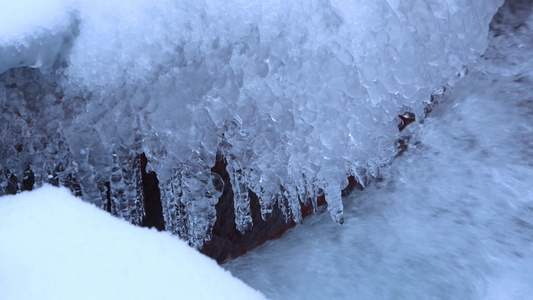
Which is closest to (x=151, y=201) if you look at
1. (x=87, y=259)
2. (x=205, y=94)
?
(x=205, y=94)

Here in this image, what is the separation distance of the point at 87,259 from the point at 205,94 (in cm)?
64

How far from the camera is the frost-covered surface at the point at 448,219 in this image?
174 cm

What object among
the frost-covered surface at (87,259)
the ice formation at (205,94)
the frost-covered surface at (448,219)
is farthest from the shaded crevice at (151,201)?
the frost-covered surface at (87,259)

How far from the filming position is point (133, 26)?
4.37 feet

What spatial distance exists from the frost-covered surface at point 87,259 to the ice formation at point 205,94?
1.07 feet

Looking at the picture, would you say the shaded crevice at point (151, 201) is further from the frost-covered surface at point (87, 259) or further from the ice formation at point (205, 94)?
the frost-covered surface at point (87, 259)

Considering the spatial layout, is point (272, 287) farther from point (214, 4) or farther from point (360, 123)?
point (214, 4)

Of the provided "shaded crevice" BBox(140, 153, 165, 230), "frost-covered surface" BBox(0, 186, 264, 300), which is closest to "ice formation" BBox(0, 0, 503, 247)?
"shaded crevice" BBox(140, 153, 165, 230)

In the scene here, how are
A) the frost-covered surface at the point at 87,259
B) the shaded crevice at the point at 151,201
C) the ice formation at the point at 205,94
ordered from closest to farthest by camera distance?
the frost-covered surface at the point at 87,259 < the ice formation at the point at 205,94 < the shaded crevice at the point at 151,201

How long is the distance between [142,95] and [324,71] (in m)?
0.52

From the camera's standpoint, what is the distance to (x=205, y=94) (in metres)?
1.48

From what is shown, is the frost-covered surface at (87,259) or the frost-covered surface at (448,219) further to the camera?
the frost-covered surface at (448,219)

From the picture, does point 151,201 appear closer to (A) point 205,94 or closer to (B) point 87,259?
(A) point 205,94

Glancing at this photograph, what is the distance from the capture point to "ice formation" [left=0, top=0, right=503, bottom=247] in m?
1.32
